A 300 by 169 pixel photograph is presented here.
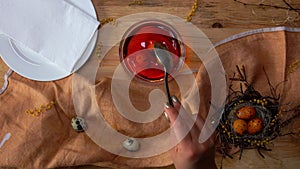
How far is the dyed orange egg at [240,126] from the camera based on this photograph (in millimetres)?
924

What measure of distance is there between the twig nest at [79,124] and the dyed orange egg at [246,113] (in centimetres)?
35

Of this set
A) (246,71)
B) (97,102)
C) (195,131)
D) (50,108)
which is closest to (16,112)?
(50,108)

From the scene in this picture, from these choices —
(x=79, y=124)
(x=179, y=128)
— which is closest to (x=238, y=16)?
(x=179, y=128)

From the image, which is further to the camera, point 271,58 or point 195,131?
point 271,58

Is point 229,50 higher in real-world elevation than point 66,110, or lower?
higher

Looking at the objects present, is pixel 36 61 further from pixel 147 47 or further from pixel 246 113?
pixel 246 113

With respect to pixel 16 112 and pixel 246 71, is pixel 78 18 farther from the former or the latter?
pixel 246 71

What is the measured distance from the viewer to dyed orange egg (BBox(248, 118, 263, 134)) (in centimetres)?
92

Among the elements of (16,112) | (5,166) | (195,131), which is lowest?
(5,166)

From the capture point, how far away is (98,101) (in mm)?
995

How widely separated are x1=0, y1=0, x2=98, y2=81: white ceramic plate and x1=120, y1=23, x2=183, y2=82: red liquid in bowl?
0.08 meters

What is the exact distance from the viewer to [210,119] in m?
0.98

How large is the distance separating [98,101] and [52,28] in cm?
20

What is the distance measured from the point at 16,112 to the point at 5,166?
0.13m
